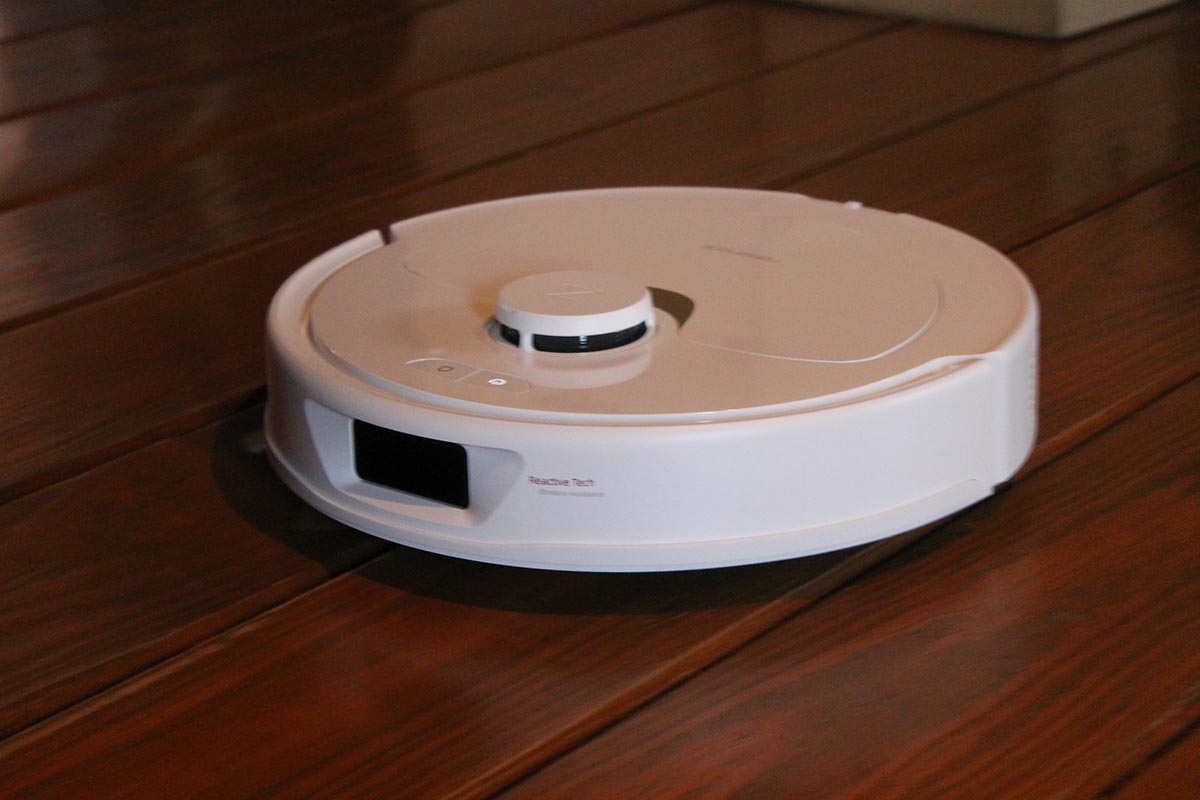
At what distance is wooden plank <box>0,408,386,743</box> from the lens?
520 millimetres

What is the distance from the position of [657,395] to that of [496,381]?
62 mm

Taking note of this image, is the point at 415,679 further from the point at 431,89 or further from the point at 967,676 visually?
the point at 431,89

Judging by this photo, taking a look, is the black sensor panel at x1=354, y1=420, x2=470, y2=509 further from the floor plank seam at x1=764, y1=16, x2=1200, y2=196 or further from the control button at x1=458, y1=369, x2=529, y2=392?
the floor plank seam at x1=764, y1=16, x2=1200, y2=196

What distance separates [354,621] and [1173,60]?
99cm

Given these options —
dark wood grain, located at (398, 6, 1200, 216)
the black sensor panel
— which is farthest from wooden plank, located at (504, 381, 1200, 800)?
dark wood grain, located at (398, 6, 1200, 216)

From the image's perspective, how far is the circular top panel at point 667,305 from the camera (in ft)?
1.72

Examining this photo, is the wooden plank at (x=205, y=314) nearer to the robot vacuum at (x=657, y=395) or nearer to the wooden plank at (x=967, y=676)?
the robot vacuum at (x=657, y=395)

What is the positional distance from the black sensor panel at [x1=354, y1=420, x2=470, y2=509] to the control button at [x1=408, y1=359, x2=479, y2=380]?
0.03 m

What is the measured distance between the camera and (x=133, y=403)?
721 mm

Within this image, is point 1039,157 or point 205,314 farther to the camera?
point 1039,157

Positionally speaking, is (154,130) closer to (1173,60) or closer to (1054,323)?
(1054,323)

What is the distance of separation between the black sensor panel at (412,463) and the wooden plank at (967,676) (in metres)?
0.11

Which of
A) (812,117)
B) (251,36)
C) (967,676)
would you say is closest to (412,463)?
(967,676)

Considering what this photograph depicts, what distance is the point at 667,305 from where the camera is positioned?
59cm
